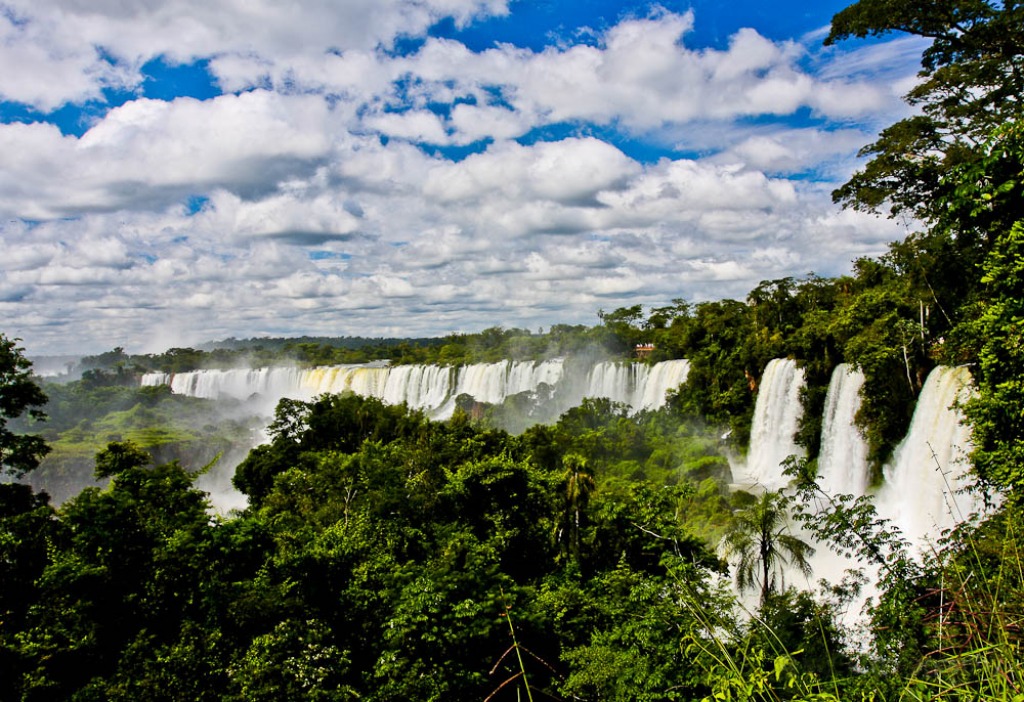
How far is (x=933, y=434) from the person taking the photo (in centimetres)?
1499

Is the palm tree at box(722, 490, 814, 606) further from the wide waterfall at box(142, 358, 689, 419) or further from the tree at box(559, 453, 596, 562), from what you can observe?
the wide waterfall at box(142, 358, 689, 419)

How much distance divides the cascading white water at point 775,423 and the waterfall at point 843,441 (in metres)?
3.28

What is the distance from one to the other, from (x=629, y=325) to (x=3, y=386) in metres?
45.8

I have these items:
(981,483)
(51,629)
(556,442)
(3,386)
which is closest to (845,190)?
(981,483)

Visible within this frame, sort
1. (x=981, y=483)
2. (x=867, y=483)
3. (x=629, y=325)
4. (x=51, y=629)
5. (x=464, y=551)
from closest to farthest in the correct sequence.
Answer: (x=51, y=629)
(x=981, y=483)
(x=464, y=551)
(x=867, y=483)
(x=629, y=325)

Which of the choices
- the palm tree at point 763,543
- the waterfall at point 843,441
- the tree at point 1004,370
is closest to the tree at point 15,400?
the palm tree at point 763,543

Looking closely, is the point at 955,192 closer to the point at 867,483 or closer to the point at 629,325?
the point at 867,483

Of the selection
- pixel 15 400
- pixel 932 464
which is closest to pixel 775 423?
pixel 932 464

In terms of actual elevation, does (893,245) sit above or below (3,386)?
above

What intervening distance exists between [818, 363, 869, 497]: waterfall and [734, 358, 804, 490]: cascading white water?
3284 millimetres

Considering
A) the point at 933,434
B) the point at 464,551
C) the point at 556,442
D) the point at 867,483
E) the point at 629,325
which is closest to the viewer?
the point at 464,551

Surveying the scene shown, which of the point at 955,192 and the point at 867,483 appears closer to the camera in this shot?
the point at 955,192

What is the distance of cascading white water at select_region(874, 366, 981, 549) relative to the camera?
14.1 metres

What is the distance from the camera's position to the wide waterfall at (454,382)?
123ft
